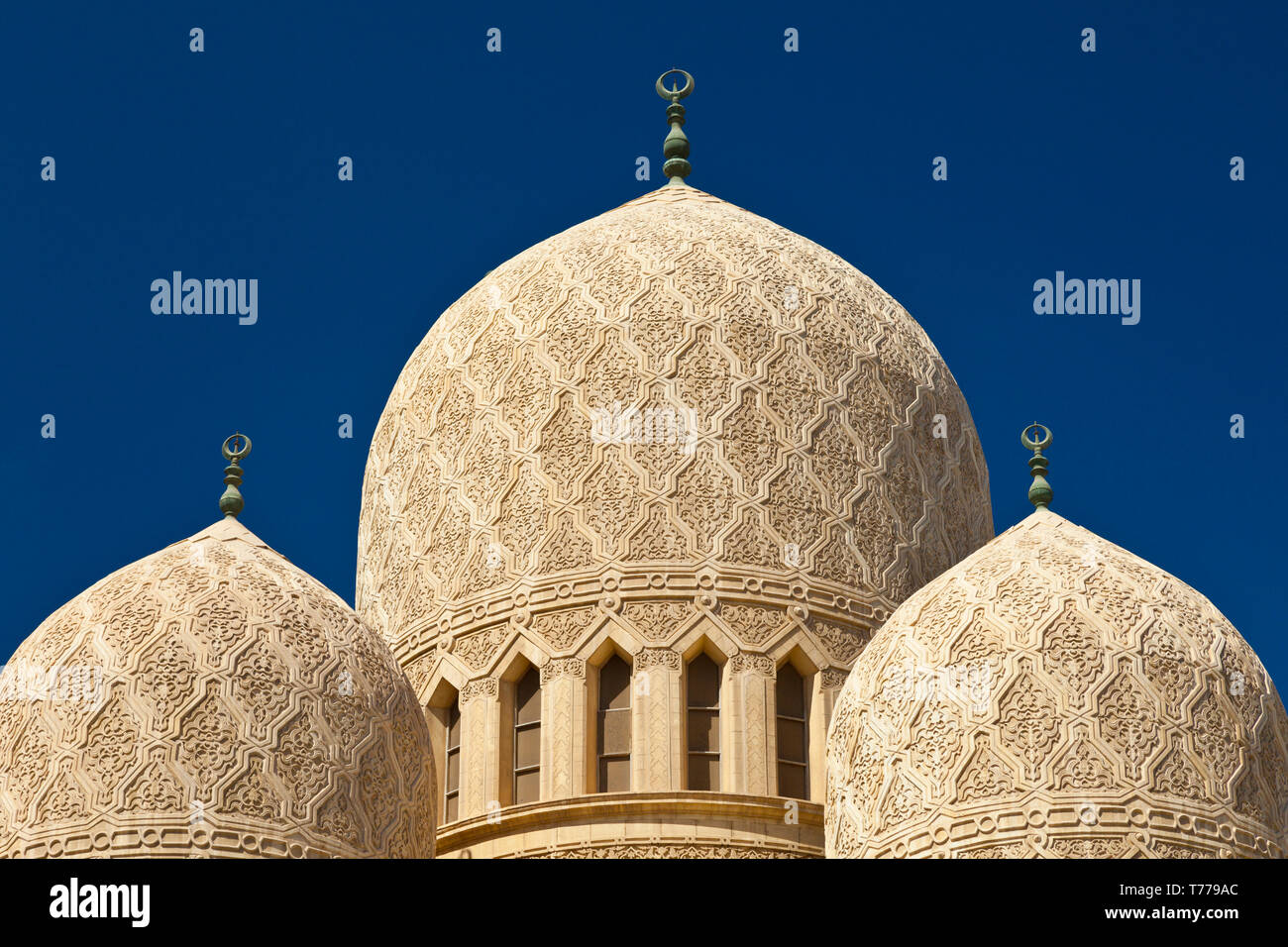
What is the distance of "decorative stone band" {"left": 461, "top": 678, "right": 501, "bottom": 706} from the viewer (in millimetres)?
17611

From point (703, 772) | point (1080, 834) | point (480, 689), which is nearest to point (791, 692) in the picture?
point (703, 772)

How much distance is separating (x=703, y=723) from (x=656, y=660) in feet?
1.61

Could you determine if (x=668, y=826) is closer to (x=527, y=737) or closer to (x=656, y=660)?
(x=656, y=660)

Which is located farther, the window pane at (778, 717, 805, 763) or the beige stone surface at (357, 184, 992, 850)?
the beige stone surface at (357, 184, 992, 850)

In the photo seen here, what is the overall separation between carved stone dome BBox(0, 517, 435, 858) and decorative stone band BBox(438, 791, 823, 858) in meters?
1.40

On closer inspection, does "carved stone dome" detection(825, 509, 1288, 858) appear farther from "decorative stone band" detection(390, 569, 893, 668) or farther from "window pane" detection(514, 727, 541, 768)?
"window pane" detection(514, 727, 541, 768)

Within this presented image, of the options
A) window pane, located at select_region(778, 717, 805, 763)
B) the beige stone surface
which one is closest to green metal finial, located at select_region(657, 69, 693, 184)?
the beige stone surface

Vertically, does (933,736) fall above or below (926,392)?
below

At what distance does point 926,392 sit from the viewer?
19109mm

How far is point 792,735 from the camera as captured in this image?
1736 centimetres

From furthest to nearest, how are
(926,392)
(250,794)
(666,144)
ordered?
(666,144), (926,392), (250,794)

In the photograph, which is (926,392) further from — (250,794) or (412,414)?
(250,794)
